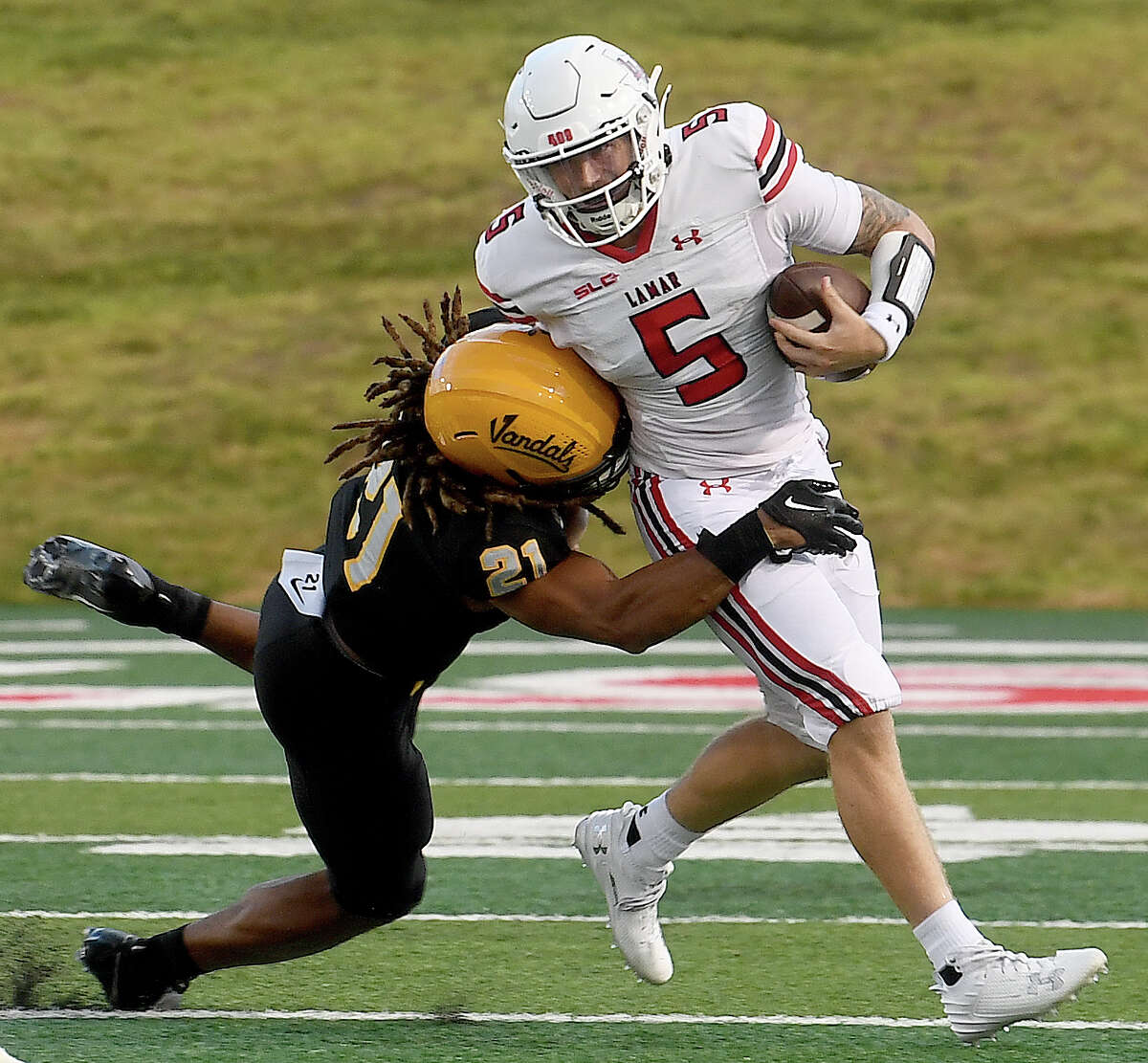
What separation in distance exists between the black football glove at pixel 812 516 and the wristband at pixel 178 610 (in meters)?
1.04

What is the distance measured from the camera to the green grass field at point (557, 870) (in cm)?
283

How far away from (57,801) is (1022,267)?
905cm

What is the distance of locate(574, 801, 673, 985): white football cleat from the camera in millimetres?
3043

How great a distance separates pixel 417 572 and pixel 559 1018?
2.42ft

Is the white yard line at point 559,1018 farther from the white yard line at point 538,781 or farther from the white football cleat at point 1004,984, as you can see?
the white yard line at point 538,781

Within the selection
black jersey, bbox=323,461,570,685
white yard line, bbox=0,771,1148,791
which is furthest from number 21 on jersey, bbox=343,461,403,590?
white yard line, bbox=0,771,1148,791

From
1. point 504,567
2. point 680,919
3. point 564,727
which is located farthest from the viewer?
point 564,727

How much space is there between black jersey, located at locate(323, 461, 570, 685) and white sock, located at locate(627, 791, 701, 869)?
46 cm

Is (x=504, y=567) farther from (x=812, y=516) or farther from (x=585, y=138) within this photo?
(x=585, y=138)

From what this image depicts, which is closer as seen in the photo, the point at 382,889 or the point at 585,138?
the point at 585,138

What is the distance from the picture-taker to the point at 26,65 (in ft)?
46.9

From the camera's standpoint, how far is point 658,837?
3070 mm

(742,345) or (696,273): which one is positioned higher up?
(696,273)

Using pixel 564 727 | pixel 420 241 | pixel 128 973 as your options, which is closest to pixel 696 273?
pixel 128 973
